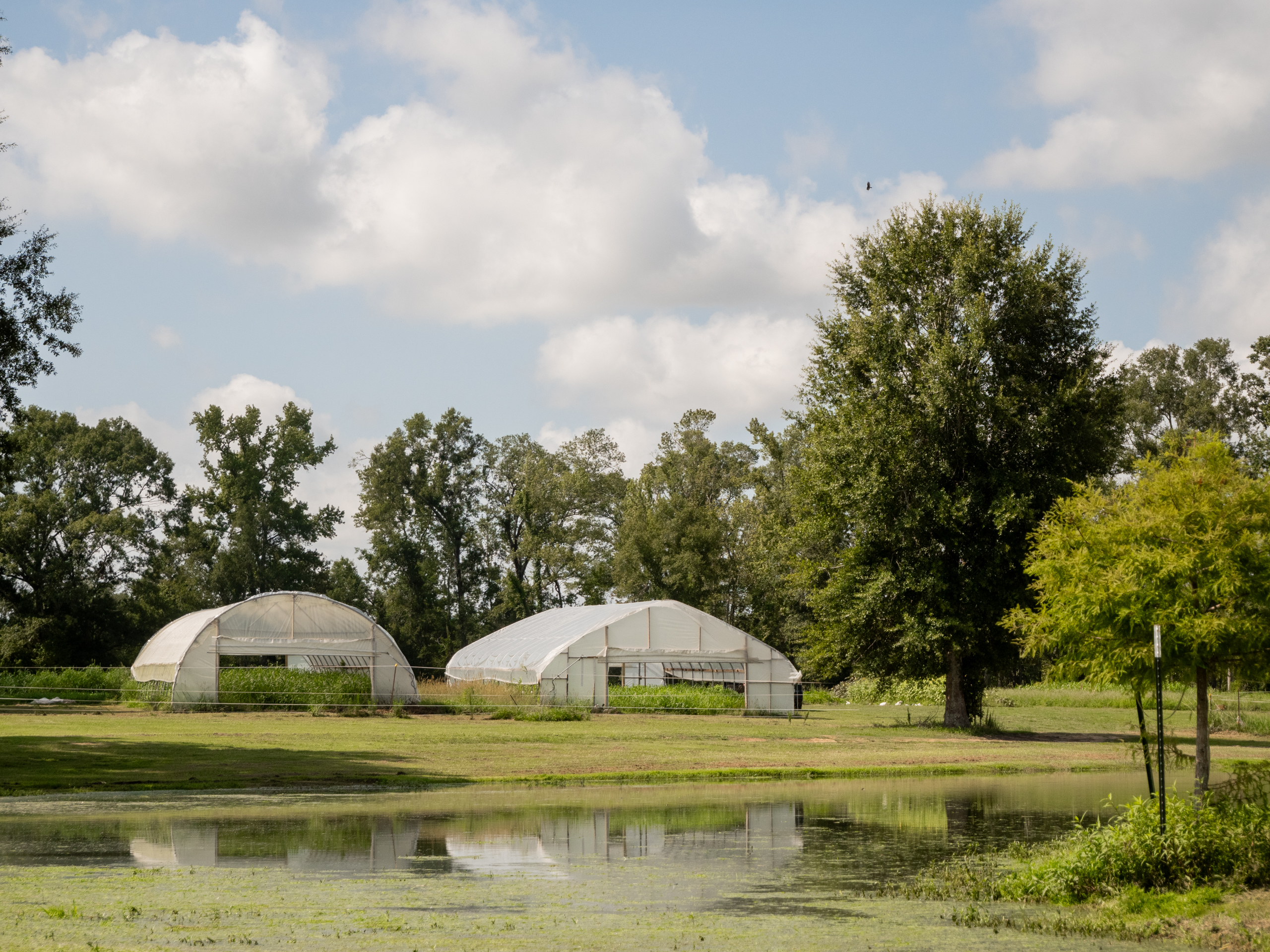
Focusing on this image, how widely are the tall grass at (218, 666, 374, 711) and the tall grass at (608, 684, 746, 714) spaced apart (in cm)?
986

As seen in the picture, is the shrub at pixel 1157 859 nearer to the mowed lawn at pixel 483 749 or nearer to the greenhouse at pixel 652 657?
the mowed lawn at pixel 483 749

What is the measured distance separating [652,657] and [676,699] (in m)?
2.31

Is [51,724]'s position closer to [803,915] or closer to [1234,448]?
[803,915]

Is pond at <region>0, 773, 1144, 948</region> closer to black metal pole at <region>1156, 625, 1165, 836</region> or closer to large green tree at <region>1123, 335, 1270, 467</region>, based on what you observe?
black metal pole at <region>1156, 625, 1165, 836</region>

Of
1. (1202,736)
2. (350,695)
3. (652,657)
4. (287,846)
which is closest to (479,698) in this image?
(350,695)

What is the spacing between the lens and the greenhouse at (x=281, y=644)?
4353 centimetres

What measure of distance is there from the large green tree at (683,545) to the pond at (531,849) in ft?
170

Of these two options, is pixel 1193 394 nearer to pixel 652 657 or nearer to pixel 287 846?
pixel 652 657

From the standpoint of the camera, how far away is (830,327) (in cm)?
4066

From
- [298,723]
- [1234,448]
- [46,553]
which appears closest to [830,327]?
[298,723]

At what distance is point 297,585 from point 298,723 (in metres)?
44.3

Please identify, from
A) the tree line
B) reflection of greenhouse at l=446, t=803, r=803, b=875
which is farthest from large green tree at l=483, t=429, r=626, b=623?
reflection of greenhouse at l=446, t=803, r=803, b=875

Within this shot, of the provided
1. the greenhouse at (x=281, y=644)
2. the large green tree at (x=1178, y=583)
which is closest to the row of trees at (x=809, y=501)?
the large green tree at (x=1178, y=583)

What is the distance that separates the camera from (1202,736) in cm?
1310
